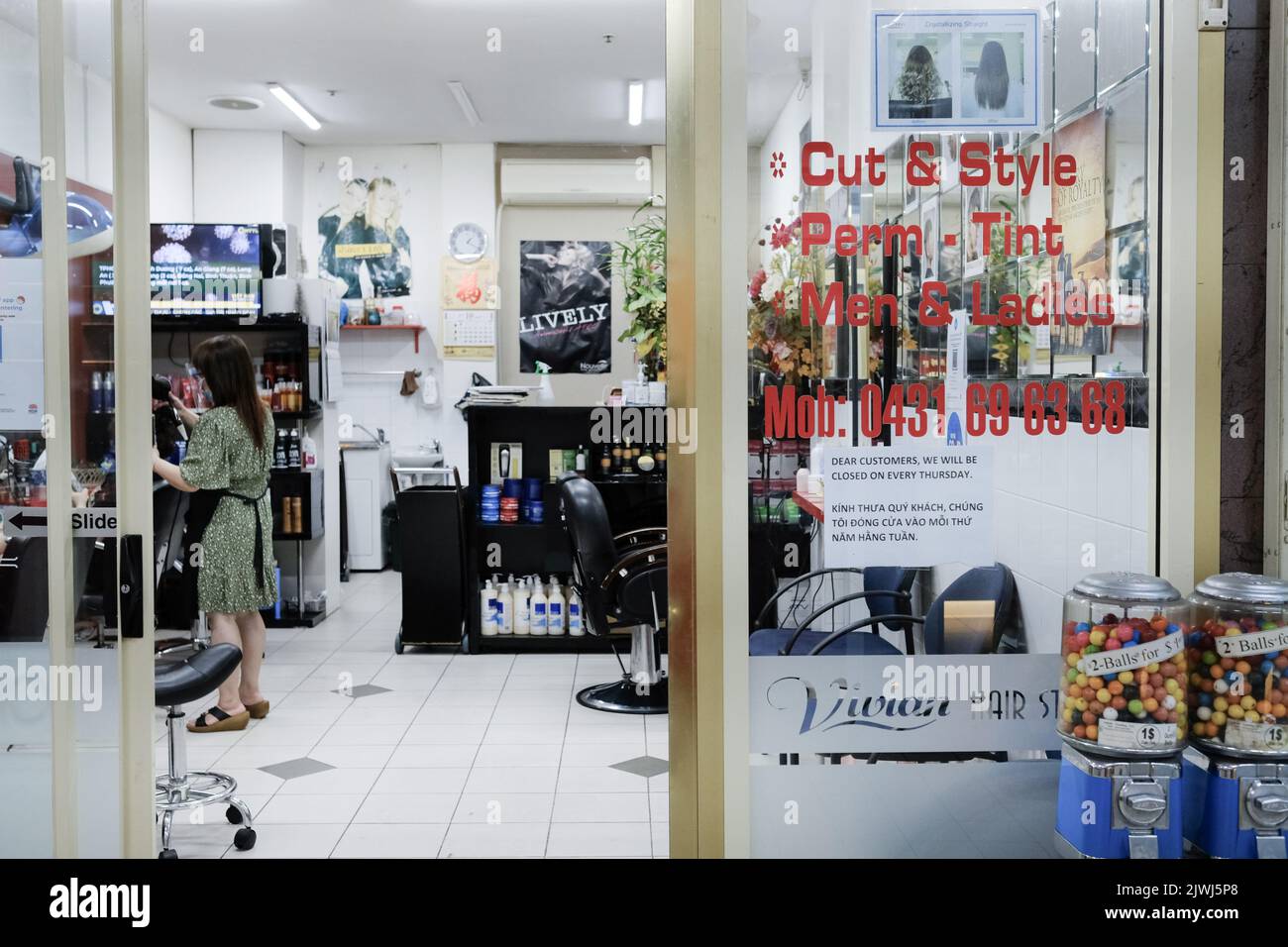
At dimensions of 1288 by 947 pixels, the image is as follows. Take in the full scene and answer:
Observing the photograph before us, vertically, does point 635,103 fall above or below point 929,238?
above

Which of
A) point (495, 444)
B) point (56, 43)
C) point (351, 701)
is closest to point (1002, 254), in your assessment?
point (56, 43)

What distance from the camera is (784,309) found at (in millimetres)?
2215

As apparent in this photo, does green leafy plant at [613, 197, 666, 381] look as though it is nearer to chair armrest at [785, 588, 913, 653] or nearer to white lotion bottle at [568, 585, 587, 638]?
white lotion bottle at [568, 585, 587, 638]

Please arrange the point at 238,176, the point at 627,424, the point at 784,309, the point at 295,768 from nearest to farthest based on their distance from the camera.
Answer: the point at 784,309 < the point at 295,768 < the point at 627,424 < the point at 238,176

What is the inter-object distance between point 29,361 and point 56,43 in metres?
0.62

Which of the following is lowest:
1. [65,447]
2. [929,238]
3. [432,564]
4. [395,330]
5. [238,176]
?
[432,564]

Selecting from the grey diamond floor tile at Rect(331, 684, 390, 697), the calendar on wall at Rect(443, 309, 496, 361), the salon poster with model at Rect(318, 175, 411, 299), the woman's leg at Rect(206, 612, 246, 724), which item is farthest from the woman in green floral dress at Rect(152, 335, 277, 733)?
the salon poster with model at Rect(318, 175, 411, 299)

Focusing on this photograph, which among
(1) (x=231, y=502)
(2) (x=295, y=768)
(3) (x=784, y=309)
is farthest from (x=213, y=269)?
(3) (x=784, y=309)

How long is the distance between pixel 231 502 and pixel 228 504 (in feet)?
0.05

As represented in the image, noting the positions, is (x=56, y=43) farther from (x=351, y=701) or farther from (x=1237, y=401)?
(x=351, y=701)

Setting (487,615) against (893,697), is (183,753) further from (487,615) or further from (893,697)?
(487,615)

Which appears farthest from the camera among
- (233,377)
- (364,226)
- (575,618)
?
(364,226)

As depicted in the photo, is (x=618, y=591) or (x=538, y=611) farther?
(x=538, y=611)

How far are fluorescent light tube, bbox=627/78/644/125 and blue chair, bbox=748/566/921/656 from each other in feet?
20.4
